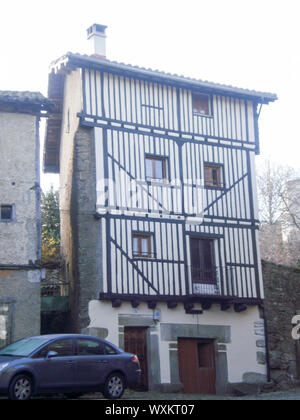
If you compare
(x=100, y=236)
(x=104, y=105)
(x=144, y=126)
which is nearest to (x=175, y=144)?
(x=144, y=126)

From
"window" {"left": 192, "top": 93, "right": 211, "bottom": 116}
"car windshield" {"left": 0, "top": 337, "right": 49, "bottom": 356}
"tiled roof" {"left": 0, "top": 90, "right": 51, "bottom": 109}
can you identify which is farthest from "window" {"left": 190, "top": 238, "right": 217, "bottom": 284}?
"car windshield" {"left": 0, "top": 337, "right": 49, "bottom": 356}

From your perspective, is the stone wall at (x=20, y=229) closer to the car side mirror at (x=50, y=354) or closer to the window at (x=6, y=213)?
the window at (x=6, y=213)

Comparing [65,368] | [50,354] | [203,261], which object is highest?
[203,261]

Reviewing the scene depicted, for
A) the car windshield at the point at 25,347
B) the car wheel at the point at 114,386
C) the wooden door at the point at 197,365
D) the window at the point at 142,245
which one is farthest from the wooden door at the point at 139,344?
the car windshield at the point at 25,347

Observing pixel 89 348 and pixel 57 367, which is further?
pixel 89 348

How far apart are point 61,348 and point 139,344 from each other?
6.89 m

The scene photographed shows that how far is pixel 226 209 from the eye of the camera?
25.7 meters

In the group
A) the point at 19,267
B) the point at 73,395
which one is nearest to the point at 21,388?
the point at 73,395

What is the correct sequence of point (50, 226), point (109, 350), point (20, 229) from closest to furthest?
point (109, 350), point (20, 229), point (50, 226)

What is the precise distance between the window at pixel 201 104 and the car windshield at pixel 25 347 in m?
12.4

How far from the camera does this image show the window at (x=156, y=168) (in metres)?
24.7

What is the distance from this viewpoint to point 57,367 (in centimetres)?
1595

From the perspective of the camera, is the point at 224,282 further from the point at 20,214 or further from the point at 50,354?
the point at 50,354

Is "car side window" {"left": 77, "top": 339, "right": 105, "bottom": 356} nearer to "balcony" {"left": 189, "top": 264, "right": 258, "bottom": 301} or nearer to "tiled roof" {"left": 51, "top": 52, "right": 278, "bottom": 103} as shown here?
"balcony" {"left": 189, "top": 264, "right": 258, "bottom": 301}
